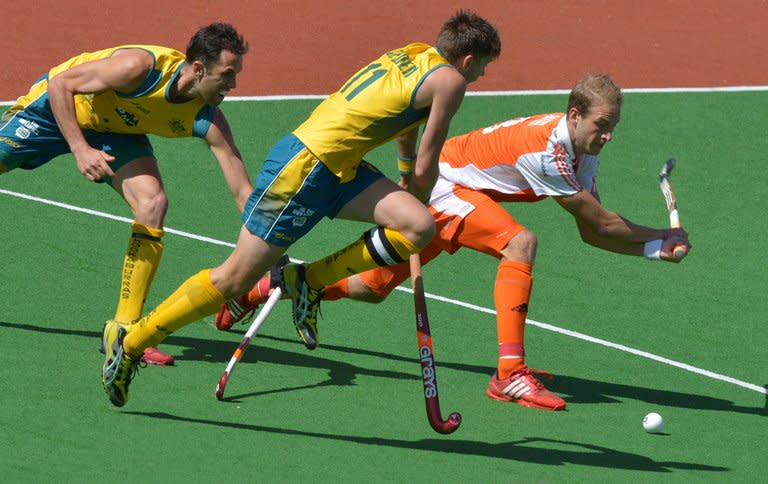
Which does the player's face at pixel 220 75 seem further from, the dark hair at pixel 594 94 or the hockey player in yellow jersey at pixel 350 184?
the dark hair at pixel 594 94

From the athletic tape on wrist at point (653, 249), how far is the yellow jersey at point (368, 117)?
5.53 ft

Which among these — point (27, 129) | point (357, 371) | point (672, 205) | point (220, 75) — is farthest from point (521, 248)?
point (27, 129)

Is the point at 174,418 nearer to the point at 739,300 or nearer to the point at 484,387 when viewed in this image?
the point at 484,387

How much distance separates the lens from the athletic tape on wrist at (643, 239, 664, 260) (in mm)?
8367

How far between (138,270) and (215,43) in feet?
4.13

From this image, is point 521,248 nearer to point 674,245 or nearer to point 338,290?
point 674,245

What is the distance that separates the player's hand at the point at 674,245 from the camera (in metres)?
8.16

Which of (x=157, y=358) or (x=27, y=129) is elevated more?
(x=27, y=129)

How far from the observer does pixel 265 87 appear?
1412 cm

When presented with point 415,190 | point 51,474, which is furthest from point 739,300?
point 51,474

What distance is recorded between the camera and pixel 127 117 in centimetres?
845

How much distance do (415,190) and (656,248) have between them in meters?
1.56

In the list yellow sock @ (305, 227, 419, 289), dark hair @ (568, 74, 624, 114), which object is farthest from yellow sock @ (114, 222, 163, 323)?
dark hair @ (568, 74, 624, 114)

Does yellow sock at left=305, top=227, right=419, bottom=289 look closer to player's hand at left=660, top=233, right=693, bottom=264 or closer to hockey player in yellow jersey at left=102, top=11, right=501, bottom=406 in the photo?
hockey player in yellow jersey at left=102, top=11, right=501, bottom=406
